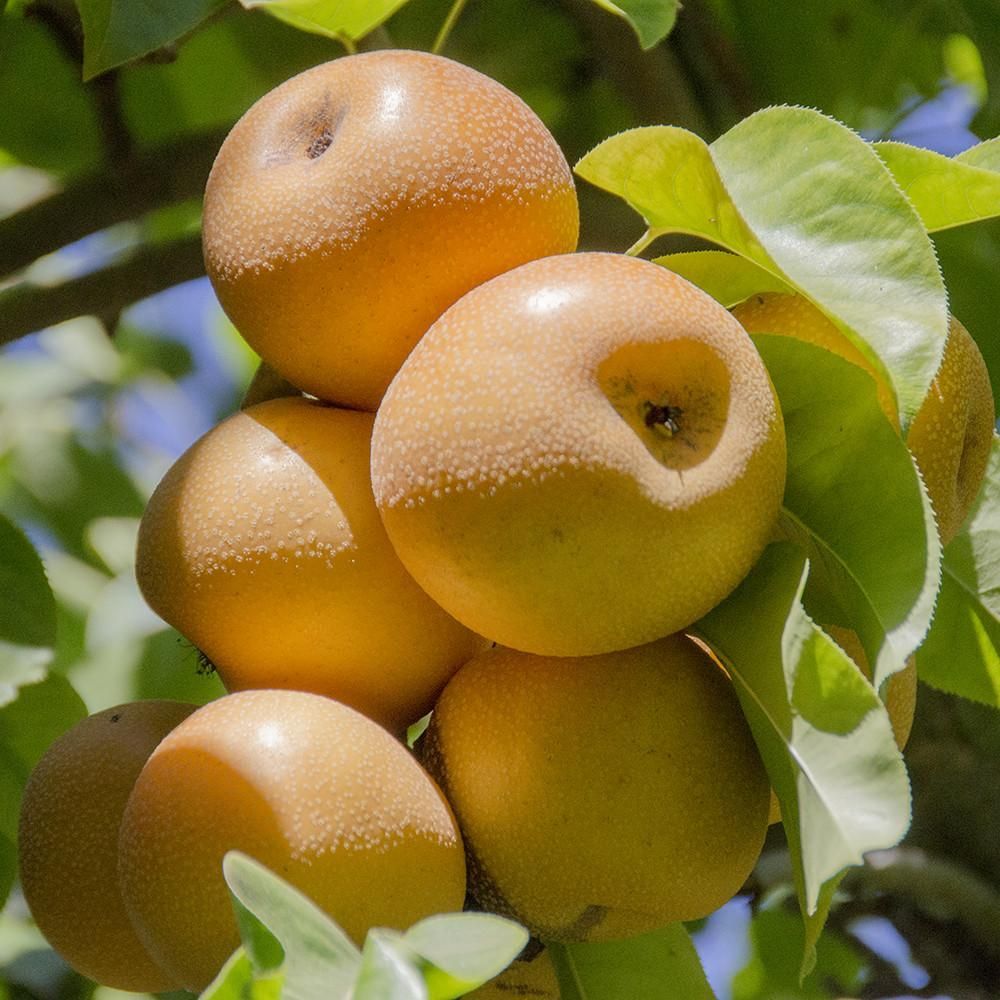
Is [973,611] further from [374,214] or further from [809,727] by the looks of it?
[374,214]

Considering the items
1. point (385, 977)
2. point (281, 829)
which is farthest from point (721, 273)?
point (385, 977)

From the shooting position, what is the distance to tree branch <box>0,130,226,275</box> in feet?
5.67

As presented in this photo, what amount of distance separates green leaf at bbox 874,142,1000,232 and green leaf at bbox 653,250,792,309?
11 cm

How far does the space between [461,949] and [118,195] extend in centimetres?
124

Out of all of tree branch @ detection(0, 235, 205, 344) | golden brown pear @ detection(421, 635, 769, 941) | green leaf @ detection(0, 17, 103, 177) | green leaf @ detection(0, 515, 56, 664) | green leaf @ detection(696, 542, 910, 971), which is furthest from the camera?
green leaf @ detection(0, 17, 103, 177)

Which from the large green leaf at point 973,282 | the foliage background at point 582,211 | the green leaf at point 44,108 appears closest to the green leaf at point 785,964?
the foliage background at point 582,211

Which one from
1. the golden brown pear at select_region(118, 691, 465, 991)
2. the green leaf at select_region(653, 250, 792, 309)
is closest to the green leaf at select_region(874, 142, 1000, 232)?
the green leaf at select_region(653, 250, 792, 309)

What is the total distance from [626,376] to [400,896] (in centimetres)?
33

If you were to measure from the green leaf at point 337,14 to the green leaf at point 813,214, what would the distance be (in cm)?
27

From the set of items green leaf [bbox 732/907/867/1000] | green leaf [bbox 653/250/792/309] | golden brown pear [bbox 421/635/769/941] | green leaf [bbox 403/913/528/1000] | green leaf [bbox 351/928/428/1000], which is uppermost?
green leaf [bbox 351/928/428/1000]

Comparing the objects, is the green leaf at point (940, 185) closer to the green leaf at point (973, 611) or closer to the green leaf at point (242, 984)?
the green leaf at point (973, 611)

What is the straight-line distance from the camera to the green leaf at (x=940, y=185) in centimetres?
102

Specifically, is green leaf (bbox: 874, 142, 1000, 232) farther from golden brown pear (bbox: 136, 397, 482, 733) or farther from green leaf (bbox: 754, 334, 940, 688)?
golden brown pear (bbox: 136, 397, 482, 733)

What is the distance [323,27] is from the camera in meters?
1.23
